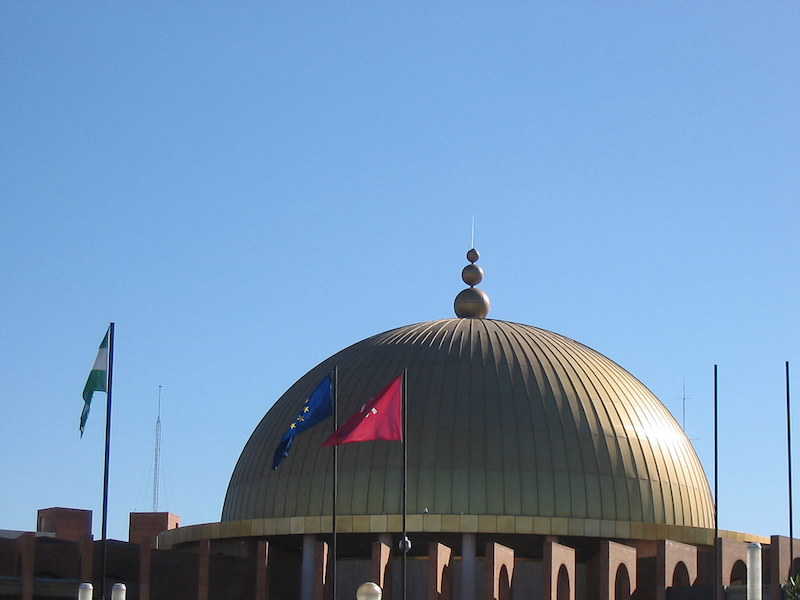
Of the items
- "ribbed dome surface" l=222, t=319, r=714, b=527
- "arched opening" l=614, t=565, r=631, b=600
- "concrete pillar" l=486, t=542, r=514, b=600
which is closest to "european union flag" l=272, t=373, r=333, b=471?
"ribbed dome surface" l=222, t=319, r=714, b=527

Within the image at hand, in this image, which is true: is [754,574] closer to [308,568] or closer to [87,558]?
[308,568]

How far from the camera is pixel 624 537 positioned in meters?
40.8

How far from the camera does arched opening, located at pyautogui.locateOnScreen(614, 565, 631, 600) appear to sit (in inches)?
1529

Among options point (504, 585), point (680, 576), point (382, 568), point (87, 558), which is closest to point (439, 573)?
point (382, 568)

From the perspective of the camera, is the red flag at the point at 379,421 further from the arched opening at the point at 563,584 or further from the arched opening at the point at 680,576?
the arched opening at the point at 680,576

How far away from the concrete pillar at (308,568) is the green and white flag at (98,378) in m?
8.11

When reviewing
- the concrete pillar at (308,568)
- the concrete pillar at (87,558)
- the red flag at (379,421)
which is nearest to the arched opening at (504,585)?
the concrete pillar at (308,568)

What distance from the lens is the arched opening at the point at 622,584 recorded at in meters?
38.8

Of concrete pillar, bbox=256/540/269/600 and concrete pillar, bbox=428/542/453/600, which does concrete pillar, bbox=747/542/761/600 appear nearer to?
concrete pillar, bbox=428/542/453/600

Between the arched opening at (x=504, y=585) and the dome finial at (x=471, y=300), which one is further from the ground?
the dome finial at (x=471, y=300)

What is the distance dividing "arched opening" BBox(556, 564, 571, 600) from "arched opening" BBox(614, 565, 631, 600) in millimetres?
1423

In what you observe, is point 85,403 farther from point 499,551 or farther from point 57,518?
point 57,518

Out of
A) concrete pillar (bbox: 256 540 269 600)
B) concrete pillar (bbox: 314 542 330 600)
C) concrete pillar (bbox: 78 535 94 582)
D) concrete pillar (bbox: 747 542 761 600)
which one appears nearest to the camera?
concrete pillar (bbox: 747 542 761 600)

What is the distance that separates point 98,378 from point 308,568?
885 cm
